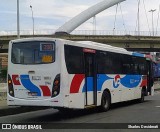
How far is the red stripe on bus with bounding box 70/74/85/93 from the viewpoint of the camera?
1591cm

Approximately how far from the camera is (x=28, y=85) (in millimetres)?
15453

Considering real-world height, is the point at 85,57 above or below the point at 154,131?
above

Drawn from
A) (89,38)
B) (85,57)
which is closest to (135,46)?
(89,38)

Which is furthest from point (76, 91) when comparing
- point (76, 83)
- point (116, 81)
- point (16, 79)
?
point (116, 81)

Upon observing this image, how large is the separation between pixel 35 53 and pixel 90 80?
3.09 metres

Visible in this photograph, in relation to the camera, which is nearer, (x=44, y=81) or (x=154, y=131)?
(x=154, y=131)

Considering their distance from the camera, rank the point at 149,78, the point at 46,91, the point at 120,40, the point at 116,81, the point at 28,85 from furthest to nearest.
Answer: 1. the point at 120,40
2. the point at 149,78
3. the point at 116,81
4. the point at 28,85
5. the point at 46,91

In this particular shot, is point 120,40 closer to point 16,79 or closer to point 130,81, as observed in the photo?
point 130,81

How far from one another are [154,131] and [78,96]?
15.5 feet

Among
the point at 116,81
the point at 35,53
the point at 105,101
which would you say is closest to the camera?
the point at 35,53

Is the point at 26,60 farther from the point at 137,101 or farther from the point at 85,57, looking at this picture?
the point at 137,101

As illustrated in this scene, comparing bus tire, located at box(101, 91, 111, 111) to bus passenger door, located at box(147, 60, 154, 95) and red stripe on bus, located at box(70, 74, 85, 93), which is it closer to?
red stripe on bus, located at box(70, 74, 85, 93)

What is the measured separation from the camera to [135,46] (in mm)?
80688

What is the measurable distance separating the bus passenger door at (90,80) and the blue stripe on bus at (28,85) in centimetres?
254
